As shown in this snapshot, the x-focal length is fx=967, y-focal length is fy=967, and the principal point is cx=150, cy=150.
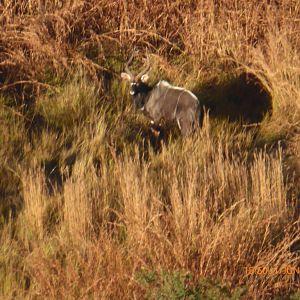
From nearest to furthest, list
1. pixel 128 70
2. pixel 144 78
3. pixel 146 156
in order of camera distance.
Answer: pixel 146 156
pixel 144 78
pixel 128 70

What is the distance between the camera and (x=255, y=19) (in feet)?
36.5

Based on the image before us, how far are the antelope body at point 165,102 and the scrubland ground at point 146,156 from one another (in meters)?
0.13

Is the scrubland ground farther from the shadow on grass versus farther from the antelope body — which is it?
the antelope body

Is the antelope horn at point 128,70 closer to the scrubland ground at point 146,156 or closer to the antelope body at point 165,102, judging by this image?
the antelope body at point 165,102

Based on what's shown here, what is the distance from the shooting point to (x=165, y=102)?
9977 millimetres

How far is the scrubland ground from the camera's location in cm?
662

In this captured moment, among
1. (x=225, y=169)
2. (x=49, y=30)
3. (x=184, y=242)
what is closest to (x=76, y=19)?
(x=49, y=30)

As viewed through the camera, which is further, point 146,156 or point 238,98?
point 238,98

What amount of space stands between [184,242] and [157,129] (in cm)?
331

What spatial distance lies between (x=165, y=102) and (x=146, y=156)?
3.47 feet
